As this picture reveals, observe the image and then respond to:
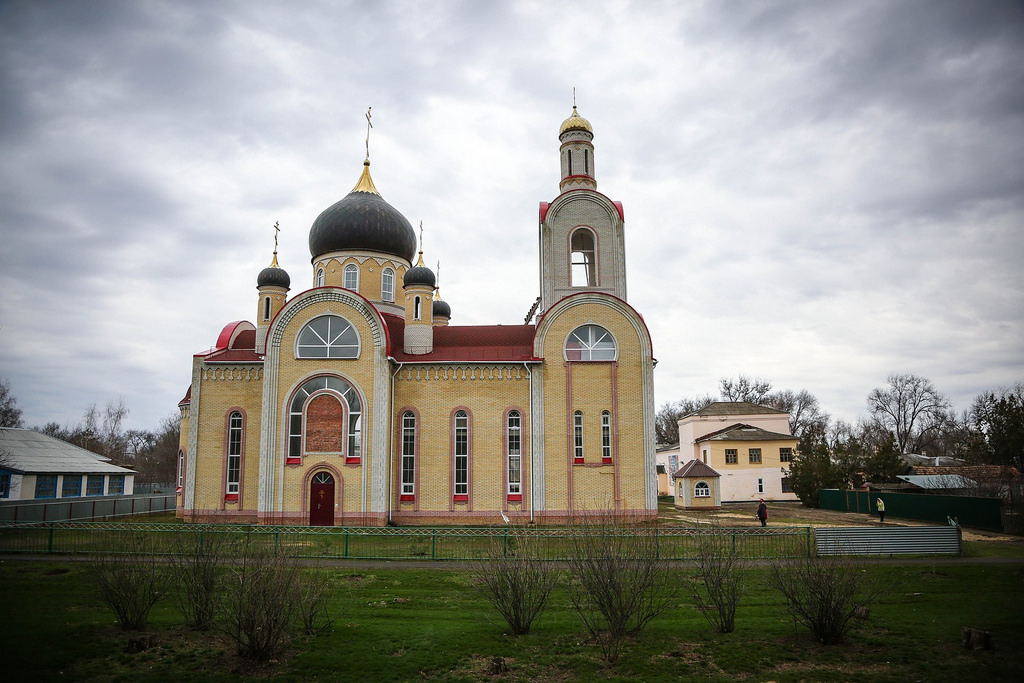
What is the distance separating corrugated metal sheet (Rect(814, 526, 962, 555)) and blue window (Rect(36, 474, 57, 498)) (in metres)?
36.0

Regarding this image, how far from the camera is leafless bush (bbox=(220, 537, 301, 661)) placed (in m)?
8.45

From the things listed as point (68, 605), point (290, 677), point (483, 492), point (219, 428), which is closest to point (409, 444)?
point (483, 492)

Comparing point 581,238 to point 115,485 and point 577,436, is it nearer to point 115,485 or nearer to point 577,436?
point 577,436

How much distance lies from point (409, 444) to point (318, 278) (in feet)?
31.3

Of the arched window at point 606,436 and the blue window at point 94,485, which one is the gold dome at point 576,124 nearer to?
the arched window at point 606,436

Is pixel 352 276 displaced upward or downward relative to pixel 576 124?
downward

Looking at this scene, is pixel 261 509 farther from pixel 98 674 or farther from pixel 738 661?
pixel 738 661

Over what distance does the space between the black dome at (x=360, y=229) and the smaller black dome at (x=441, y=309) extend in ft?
12.7

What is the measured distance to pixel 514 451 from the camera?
2405 cm

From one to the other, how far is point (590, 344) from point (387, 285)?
1001 cm

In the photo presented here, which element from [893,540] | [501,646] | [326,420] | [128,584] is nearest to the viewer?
[501,646]

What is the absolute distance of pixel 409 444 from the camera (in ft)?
79.5

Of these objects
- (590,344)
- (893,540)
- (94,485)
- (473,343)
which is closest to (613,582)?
(893,540)

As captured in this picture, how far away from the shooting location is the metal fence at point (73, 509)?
2097 cm
